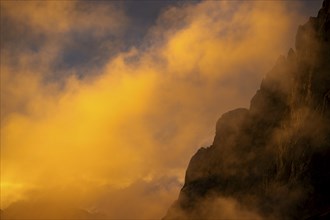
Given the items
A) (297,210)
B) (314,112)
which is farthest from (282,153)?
(297,210)

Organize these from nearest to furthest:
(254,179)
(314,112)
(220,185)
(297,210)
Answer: (297,210) → (314,112) → (254,179) → (220,185)

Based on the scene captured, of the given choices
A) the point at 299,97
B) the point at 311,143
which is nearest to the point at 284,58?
the point at 299,97

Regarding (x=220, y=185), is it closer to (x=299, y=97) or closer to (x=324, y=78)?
(x=299, y=97)

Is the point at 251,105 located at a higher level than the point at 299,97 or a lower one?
higher

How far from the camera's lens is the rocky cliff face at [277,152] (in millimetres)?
107250

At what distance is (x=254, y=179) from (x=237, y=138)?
27.2 meters

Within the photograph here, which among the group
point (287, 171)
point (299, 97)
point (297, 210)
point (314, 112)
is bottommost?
point (297, 210)

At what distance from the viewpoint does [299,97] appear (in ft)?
428

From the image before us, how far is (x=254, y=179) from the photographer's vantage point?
143 metres

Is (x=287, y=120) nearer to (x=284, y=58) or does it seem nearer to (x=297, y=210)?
(x=284, y=58)

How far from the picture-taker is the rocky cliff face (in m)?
107

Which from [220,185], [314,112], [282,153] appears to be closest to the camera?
[314,112]

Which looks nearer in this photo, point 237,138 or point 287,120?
point 287,120

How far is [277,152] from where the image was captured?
136 m
